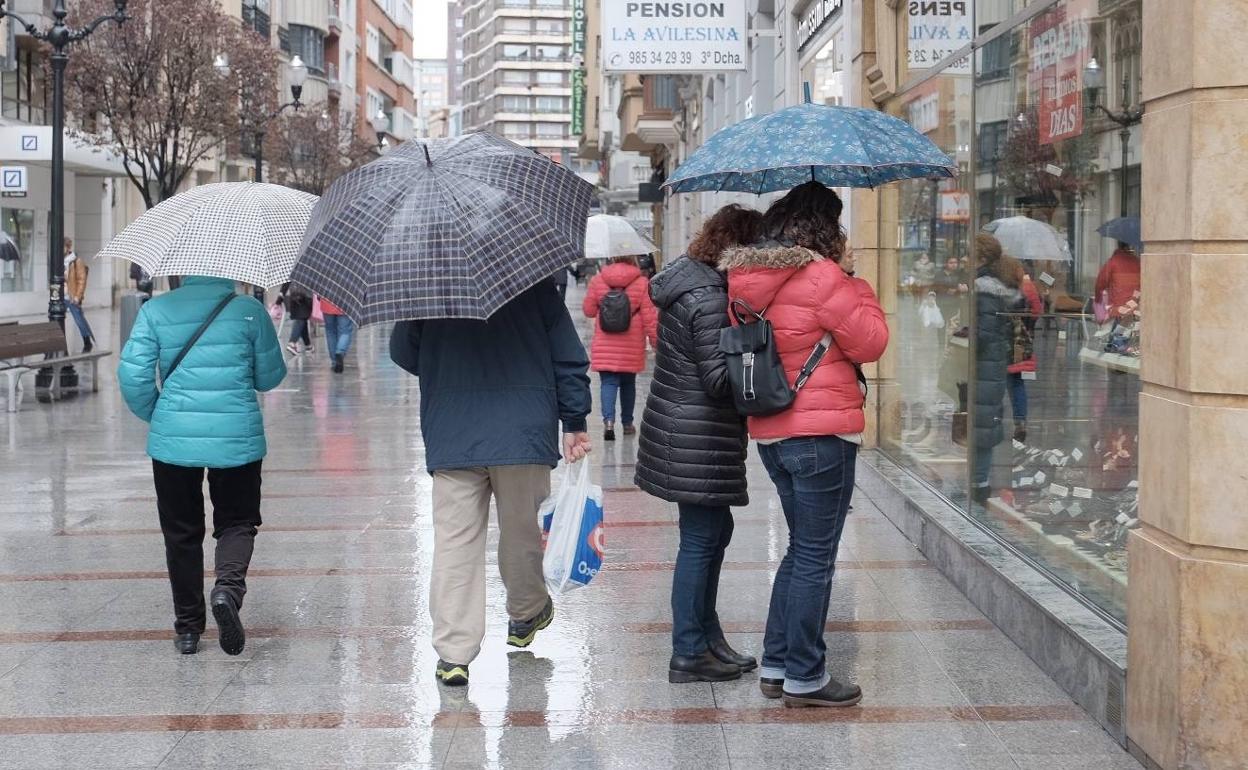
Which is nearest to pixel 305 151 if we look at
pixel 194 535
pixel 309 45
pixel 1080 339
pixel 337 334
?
pixel 309 45

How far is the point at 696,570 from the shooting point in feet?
19.5

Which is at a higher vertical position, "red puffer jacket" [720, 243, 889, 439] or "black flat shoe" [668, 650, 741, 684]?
"red puffer jacket" [720, 243, 889, 439]

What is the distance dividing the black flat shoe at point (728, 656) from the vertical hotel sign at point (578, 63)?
242 feet

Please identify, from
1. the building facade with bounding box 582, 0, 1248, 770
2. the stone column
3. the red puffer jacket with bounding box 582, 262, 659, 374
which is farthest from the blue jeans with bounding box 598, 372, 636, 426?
the stone column

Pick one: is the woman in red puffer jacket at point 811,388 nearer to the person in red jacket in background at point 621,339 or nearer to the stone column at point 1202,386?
the stone column at point 1202,386

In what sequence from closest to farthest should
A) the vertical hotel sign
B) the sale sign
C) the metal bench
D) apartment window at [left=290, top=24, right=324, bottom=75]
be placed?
the sale sign → the metal bench → apartment window at [left=290, top=24, right=324, bottom=75] → the vertical hotel sign

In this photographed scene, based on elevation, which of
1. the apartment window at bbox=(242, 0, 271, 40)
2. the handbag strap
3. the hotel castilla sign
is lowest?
the handbag strap

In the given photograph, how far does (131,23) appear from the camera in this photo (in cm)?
2739

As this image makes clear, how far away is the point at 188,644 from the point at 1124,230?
405cm

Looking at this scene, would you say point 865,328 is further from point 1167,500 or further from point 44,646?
point 44,646

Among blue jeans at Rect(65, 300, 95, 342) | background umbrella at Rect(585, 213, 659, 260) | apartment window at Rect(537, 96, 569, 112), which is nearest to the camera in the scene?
background umbrella at Rect(585, 213, 659, 260)

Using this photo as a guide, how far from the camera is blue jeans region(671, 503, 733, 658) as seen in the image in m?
5.92

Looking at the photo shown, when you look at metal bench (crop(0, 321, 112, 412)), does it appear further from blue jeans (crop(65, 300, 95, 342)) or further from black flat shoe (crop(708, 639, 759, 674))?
black flat shoe (crop(708, 639, 759, 674))

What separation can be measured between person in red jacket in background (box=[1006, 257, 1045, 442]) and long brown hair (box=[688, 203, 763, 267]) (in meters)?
2.31
